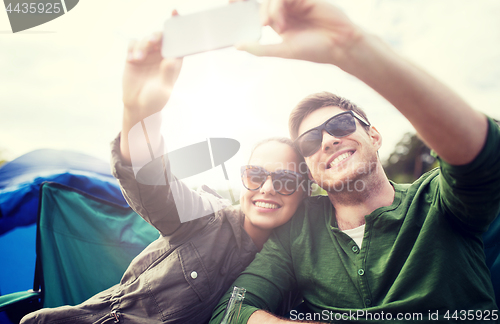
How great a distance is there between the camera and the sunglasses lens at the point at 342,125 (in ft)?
5.02

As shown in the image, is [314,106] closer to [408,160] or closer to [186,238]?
[186,238]

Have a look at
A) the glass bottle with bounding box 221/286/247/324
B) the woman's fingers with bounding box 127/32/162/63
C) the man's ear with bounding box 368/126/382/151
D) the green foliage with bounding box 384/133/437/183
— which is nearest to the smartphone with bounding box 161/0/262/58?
the woman's fingers with bounding box 127/32/162/63

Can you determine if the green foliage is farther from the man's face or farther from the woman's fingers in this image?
the woman's fingers

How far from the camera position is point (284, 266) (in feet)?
5.35

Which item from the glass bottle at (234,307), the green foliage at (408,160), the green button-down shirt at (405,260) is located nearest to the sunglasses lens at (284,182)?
the green button-down shirt at (405,260)

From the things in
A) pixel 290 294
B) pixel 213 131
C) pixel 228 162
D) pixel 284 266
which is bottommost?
pixel 290 294

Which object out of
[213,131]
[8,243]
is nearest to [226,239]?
[213,131]

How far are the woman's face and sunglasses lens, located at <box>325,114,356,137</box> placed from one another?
349 millimetres

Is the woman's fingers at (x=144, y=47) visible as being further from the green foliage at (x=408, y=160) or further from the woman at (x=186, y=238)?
the green foliage at (x=408, y=160)

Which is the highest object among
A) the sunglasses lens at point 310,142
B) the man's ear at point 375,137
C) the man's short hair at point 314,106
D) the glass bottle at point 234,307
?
the man's short hair at point 314,106

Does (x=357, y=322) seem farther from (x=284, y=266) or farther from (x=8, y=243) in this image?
(x=8, y=243)

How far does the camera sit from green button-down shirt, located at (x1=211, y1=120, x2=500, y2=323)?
1.10m

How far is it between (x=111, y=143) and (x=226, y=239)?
0.91 m

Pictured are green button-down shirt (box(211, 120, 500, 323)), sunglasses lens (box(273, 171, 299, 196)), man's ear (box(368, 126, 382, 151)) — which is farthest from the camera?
sunglasses lens (box(273, 171, 299, 196))
